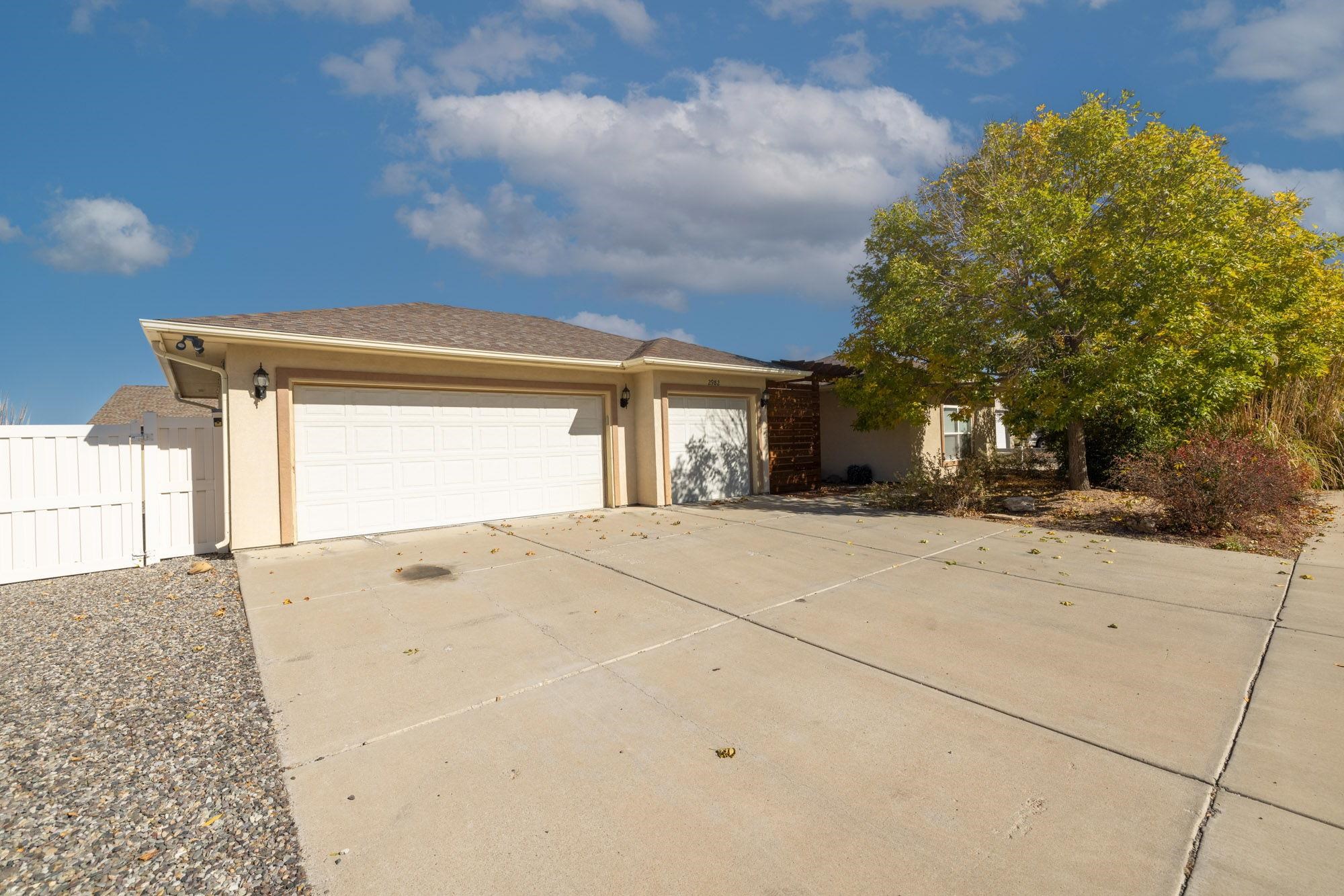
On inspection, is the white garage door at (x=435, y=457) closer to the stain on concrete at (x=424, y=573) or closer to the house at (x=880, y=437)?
the stain on concrete at (x=424, y=573)

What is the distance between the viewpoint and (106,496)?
266 inches

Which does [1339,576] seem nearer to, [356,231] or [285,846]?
[285,846]

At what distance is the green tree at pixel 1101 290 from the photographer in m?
8.18

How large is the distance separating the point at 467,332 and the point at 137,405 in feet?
64.0

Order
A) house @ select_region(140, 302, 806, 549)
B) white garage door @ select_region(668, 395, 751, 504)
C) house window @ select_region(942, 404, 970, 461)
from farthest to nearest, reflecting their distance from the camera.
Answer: house window @ select_region(942, 404, 970, 461), white garage door @ select_region(668, 395, 751, 504), house @ select_region(140, 302, 806, 549)

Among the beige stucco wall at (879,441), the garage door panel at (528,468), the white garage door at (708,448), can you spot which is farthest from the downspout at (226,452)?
the beige stucco wall at (879,441)

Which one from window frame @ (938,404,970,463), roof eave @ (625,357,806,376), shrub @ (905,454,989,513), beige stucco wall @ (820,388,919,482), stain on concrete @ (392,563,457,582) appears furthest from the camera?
window frame @ (938,404,970,463)

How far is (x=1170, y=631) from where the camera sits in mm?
4250

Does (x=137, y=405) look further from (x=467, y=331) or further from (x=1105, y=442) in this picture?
(x=1105, y=442)

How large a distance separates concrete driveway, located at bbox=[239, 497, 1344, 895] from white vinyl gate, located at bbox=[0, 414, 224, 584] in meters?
2.50

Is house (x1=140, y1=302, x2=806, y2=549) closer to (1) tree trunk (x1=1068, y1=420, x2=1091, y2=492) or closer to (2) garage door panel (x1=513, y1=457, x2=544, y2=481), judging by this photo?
(2) garage door panel (x1=513, y1=457, x2=544, y2=481)

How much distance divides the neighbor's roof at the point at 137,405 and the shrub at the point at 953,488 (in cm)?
2303

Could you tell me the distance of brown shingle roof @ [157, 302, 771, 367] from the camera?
801 centimetres

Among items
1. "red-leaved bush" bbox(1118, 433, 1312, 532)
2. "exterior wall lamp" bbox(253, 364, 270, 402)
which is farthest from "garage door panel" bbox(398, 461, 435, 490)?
"red-leaved bush" bbox(1118, 433, 1312, 532)
